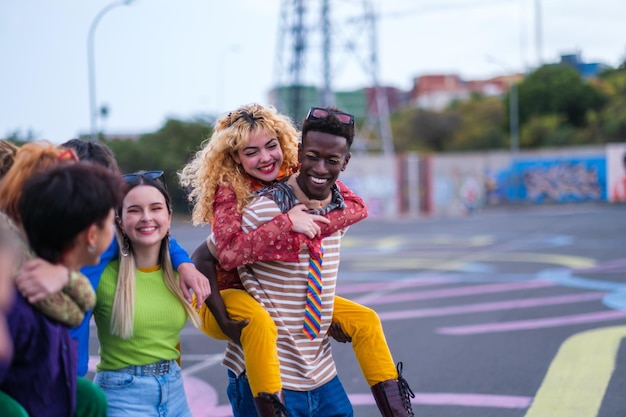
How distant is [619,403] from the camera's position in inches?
225

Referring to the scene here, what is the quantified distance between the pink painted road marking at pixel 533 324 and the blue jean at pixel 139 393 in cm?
584

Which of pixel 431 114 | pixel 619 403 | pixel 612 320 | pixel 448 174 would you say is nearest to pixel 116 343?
pixel 619 403

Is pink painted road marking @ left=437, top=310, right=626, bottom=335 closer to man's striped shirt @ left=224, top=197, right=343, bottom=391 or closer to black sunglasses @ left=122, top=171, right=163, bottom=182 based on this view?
man's striped shirt @ left=224, top=197, right=343, bottom=391

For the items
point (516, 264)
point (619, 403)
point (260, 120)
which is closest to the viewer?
point (260, 120)

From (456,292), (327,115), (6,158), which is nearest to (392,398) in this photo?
(327,115)

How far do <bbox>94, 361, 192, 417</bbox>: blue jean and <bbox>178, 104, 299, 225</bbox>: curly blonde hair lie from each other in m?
0.74

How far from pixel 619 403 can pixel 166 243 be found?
12.5ft

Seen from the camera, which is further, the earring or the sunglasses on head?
the earring

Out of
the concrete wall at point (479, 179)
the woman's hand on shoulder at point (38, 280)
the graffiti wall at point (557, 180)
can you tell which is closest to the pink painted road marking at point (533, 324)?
the woman's hand on shoulder at point (38, 280)

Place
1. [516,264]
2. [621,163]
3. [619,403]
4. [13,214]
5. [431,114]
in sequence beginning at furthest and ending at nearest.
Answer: [431,114] < [621,163] < [516,264] < [619,403] < [13,214]

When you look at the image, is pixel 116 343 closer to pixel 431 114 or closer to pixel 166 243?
pixel 166 243

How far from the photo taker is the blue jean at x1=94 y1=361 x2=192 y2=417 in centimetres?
322

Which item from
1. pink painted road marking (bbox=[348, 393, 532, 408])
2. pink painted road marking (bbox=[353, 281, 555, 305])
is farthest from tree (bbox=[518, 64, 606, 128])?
pink painted road marking (bbox=[348, 393, 532, 408])

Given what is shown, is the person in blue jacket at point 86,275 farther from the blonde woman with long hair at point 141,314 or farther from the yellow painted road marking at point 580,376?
the yellow painted road marking at point 580,376
